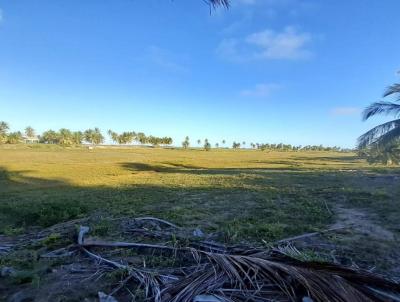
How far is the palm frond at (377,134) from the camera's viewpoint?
16656 mm

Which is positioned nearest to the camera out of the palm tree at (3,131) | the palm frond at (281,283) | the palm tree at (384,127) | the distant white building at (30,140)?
the palm frond at (281,283)

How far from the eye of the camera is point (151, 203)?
1162cm

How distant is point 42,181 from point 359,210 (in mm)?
18820

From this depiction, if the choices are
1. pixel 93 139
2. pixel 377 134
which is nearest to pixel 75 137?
pixel 93 139

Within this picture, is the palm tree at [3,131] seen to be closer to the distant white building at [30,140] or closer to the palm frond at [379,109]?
the distant white building at [30,140]

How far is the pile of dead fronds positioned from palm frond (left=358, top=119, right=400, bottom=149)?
13564mm

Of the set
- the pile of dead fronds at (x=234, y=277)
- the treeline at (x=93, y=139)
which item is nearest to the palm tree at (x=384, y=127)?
the pile of dead fronds at (x=234, y=277)

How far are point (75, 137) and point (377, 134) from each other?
4292 inches

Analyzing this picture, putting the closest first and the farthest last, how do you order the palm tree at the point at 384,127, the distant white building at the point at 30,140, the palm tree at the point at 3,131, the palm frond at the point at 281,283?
the palm frond at the point at 281,283 < the palm tree at the point at 384,127 < the palm tree at the point at 3,131 < the distant white building at the point at 30,140

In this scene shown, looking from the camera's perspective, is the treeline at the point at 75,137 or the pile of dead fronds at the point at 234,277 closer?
the pile of dead fronds at the point at 234,277

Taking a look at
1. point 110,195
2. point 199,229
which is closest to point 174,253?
point 199,229

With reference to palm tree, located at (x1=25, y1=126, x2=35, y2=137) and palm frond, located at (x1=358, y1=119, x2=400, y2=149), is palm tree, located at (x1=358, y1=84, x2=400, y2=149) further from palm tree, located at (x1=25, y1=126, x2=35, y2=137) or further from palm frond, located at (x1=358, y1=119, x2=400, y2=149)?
palm tree, located at (x1=25, y1=126, x2=35, y2=137)

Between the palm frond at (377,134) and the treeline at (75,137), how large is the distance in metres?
95.6

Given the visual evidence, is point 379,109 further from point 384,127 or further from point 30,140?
point 30,140
